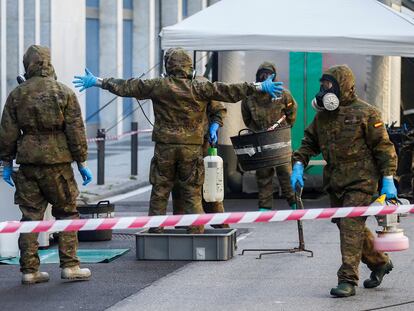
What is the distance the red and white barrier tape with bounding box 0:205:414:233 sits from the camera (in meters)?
9.77

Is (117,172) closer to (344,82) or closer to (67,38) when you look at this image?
(67,38)

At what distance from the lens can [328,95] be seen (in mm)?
10383

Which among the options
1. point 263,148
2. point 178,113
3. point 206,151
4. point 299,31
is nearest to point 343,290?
point 178,113

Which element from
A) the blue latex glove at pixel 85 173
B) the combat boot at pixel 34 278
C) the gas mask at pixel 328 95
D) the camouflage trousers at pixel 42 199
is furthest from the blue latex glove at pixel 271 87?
the combat boot at pixel 34 278

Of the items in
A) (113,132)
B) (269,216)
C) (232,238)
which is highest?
(269,216)

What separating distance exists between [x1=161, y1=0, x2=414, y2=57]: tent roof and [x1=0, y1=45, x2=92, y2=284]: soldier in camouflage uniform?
225 inches

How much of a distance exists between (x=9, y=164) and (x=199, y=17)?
6.52 meters

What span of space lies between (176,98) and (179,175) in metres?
0.80

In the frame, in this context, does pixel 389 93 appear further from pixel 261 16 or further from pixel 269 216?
pixel 269 216

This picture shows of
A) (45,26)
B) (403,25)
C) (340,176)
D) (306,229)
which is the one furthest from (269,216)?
(45,26)

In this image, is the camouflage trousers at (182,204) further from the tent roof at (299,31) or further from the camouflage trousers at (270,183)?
the tent roof at (299,31)

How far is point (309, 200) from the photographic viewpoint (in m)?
19.3

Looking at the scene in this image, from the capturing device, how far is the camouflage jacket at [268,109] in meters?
16.0

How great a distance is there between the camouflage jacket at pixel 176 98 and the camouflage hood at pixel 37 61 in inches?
50.2
